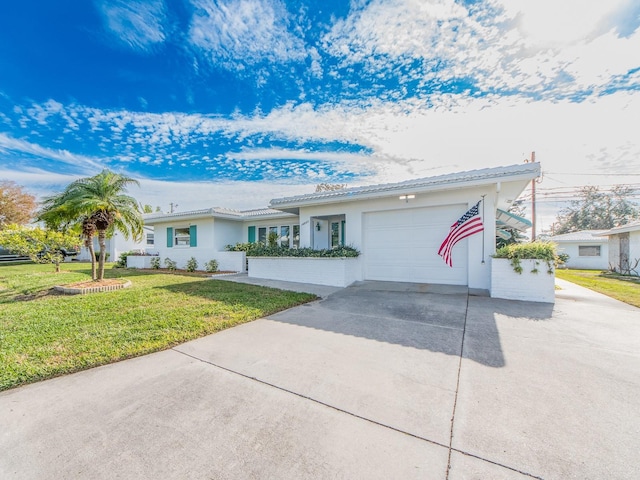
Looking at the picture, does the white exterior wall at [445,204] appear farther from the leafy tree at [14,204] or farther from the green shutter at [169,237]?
the leafy tree at [14,204]

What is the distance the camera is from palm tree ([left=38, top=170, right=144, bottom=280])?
7.53m

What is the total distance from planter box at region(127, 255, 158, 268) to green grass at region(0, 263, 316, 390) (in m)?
7.95

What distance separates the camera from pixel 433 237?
8852mm

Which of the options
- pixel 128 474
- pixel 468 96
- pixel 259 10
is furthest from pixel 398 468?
pixel 468 96

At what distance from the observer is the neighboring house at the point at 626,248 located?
15180 mm

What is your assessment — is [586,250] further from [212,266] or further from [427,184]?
[212,266]

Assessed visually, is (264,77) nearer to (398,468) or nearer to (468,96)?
(468,96)

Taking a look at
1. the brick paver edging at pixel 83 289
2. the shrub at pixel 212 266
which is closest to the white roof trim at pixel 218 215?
the shrub at pixel 212 266

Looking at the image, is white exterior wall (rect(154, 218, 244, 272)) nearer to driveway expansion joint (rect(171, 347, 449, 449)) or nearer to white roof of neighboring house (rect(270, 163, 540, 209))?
white roof of neighboring house (rect(270, 163, 540, 209))

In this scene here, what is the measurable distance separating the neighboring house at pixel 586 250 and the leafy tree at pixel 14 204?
146 ft

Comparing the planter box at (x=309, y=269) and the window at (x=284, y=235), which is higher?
the window at (x=284, y=235)

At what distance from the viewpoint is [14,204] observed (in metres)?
23.3

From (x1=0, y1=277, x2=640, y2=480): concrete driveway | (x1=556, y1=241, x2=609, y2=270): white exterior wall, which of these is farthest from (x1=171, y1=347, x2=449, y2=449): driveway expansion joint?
(x1=556, y1=241, x2=609, y2=270): white exterior wall

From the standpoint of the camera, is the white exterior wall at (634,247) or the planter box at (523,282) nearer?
the planter box at (523,282)
